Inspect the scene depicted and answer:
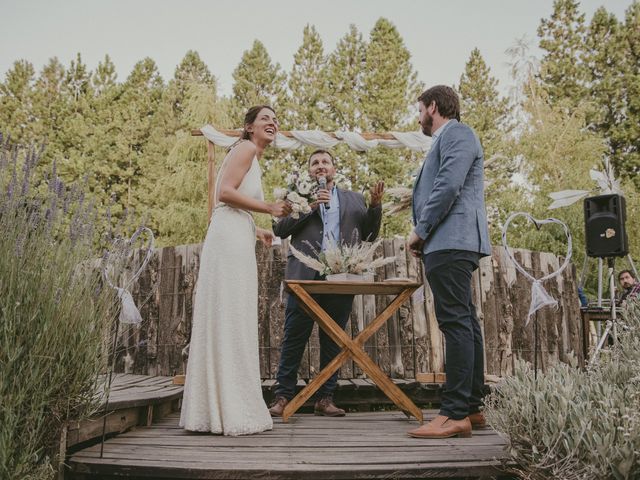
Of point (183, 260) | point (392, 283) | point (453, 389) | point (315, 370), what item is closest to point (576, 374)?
point (453, 389)

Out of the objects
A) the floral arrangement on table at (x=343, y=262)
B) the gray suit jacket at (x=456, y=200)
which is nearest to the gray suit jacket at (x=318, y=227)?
the floral arrangement on table at (x=343, y=262)

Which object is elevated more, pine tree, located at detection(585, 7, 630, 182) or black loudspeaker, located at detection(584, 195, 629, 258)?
Answer: pine tree, located at detection(585, 7, 630, 182)

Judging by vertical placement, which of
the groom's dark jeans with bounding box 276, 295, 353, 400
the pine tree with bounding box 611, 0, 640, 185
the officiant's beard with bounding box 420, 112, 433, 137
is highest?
the pine tree with bounding box 611, 0, 640, 185

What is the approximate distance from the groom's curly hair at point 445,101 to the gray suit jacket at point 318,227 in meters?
1.10

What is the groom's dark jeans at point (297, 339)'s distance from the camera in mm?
4168

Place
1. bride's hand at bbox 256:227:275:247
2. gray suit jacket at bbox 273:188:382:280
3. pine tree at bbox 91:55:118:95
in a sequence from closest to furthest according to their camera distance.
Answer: bride's hand at bbox 256:227:275:247
gray suit jacket at bbox 273:188:382:280
pine tree at bbox 91:55:118:95

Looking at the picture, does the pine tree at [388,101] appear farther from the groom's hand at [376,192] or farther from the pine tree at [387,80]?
the groom's hand at [376,192]

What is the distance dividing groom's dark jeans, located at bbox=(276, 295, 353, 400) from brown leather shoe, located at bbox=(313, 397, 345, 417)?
244mm

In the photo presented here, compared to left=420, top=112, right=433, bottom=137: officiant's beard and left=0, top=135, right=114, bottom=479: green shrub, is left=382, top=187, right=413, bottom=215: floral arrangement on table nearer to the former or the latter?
left=420, top=112, right=433, bottom=137: officiant's beard

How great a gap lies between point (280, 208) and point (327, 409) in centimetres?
165

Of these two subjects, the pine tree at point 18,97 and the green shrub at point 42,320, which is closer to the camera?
the green shrub at point 42,320

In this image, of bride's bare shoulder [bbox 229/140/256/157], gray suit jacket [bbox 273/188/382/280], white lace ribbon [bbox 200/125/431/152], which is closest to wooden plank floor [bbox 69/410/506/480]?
gray suit jacket [bbox 273/188/382/280]

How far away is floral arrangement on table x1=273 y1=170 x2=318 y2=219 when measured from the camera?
3.65 m

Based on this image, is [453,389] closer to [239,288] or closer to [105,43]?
[239,288]
